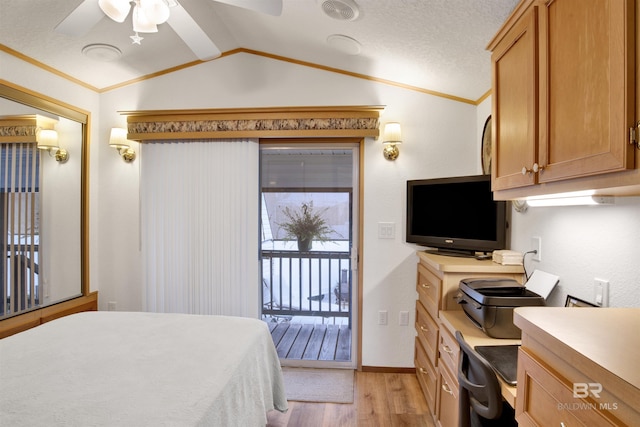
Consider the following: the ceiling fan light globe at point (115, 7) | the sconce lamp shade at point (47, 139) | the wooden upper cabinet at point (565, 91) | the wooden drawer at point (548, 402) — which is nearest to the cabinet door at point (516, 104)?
the wooden upper cabinet at point (565, 91)

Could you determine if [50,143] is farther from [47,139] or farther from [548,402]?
[548,402]

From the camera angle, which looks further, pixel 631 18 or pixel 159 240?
pixel 159 240

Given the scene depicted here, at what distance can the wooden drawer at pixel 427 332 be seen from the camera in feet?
7.18

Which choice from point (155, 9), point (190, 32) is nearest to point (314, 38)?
point (190, 32)

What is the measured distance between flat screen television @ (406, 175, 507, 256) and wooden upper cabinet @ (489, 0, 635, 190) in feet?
2.57

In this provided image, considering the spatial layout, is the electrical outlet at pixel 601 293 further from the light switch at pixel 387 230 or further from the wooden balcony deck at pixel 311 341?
the wooden balcony deck at pixel 311 341

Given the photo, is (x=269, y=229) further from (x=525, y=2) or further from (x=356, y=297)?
(x=525, y=2)

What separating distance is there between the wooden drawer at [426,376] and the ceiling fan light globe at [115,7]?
2.67 meters

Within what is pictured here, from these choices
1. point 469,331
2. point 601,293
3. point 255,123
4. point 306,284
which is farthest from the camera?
point 306,284

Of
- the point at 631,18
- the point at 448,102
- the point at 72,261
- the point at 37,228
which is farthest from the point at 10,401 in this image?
the point at 448,102

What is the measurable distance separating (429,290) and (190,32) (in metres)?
2.24

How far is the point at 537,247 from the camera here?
1883 millimetres

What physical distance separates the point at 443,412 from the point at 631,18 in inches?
81.1

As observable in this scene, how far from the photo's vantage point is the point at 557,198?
55.8 inches
